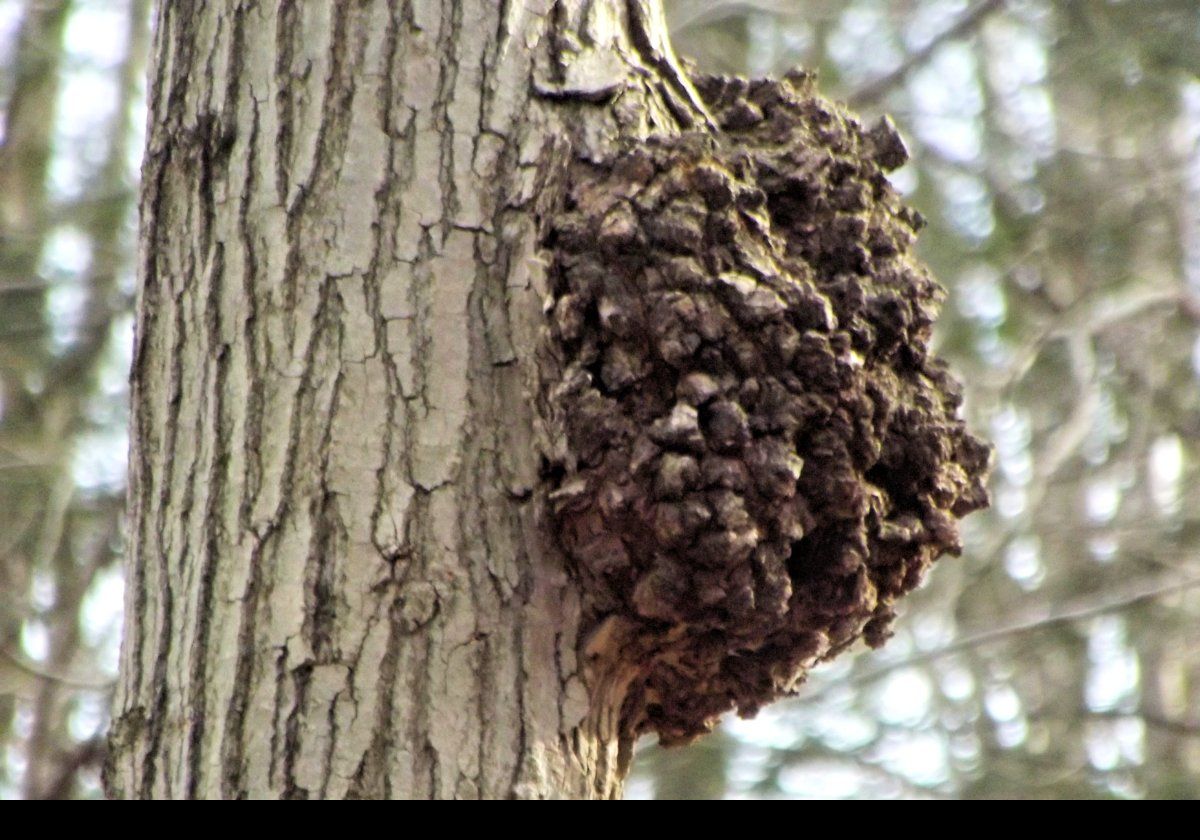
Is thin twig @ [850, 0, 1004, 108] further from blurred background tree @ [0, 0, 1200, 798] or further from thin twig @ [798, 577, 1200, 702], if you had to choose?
thin twig @ [798, 577, 1200, 702]

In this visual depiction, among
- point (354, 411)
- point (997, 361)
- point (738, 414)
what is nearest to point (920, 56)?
point (997, 361)

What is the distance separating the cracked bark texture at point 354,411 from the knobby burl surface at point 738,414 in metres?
0.07

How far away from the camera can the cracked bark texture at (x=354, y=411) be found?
55.0 inches

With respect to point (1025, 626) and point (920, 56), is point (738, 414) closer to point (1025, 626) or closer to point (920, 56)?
point (1025, 626)

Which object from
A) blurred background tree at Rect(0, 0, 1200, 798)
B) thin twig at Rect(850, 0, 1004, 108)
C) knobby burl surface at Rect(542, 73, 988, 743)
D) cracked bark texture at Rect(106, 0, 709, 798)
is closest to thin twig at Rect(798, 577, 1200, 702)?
blurred background tree at Rect(0, 0, 1200, 798)

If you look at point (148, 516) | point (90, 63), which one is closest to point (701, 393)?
point (148, 516)

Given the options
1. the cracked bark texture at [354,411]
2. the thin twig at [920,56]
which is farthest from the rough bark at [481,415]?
the thin twig at [920,56]

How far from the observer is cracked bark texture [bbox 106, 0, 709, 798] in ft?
4.58

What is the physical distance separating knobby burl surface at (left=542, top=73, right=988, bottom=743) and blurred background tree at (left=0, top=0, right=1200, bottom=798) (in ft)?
13.4

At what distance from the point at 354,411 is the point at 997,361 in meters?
5.76

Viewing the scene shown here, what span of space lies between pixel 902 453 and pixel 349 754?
76 cm

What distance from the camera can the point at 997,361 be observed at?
6707mm
